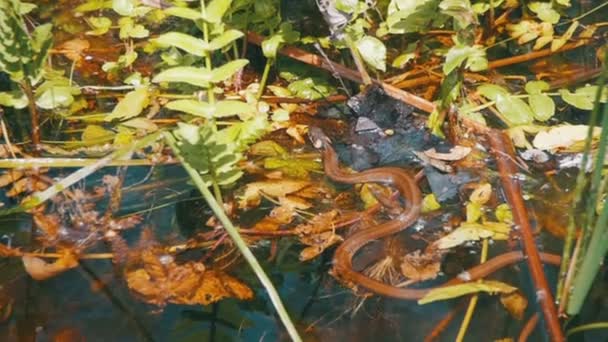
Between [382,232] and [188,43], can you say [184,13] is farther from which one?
[382,232]

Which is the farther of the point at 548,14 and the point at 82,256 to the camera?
the point at 548,14

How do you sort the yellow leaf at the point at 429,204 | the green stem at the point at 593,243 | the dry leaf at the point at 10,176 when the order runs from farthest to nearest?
the dry leaf at the point at 10,176 < the yellow leaf at the point at 429,204 < the green stem at the point at 593,243

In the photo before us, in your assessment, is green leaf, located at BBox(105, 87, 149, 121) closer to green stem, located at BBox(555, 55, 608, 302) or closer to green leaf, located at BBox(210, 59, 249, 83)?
green leaf, located at BBox(210, 59, 249, 83)

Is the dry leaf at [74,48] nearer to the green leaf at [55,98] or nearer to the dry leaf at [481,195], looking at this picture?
the green leaf at [55,98]

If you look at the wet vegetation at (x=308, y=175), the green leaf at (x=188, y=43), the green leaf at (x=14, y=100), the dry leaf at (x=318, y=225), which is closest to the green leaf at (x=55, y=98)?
the wet vegetation at (x=308, y=175)

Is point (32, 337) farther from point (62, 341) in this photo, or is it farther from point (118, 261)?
point (118, 261)

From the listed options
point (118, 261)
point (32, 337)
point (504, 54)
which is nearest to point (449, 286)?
point (118, 261)
